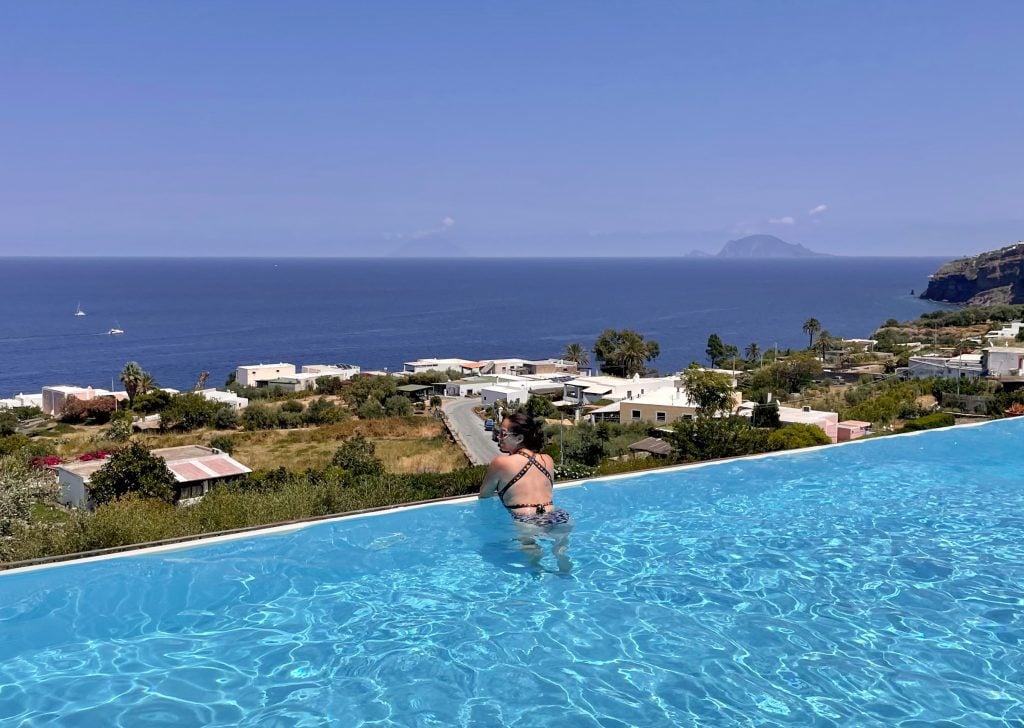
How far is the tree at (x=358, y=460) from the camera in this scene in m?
24.3

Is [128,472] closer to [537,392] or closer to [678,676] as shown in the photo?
[678,676]

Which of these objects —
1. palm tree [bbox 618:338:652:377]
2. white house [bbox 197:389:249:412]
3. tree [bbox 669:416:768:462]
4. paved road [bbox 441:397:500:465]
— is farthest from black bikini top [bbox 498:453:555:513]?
palm tree [bbox 618:338:652:377]

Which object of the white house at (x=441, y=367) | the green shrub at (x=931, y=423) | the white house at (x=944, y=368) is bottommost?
the white house at (x=441, y=367)

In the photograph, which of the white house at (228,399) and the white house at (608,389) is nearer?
the white house at (608,389)

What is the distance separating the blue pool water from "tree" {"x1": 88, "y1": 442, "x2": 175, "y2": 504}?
13.3 metres

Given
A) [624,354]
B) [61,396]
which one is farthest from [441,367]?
[61,396]

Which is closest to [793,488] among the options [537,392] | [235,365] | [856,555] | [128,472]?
[856,555]

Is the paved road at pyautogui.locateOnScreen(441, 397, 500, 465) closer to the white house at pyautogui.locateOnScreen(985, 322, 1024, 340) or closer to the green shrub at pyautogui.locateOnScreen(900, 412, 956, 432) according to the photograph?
the green shrub at pyautogui.locateOnScreen(900, 412, 956, 432)

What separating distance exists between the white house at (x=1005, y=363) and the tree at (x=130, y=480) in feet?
118

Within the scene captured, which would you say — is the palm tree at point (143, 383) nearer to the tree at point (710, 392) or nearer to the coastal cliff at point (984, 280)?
the tree at point (710, 392)

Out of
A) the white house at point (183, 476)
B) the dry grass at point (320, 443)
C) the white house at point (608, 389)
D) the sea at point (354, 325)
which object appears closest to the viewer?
the white house at point (183, 476)

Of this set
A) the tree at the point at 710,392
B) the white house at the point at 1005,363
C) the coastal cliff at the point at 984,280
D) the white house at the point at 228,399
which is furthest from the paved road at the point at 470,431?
the coastal cliff at the point at 984,280

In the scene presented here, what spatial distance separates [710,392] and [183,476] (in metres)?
21.4

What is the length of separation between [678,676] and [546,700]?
4.29 ft
